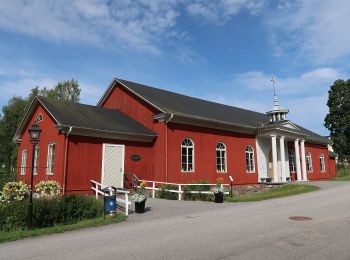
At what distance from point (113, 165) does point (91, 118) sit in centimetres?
302

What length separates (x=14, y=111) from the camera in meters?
49.0

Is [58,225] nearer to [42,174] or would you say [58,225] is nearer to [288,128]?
[42,174]

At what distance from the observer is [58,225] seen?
38.9 feet

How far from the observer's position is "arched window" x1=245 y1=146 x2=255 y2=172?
26875 mm

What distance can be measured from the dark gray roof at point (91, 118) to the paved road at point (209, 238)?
24.5 feet

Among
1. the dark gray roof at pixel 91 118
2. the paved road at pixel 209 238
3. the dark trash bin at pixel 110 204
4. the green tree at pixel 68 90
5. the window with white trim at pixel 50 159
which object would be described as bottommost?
the paved road at pixel 209 238

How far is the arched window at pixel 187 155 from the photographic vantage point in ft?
73.5

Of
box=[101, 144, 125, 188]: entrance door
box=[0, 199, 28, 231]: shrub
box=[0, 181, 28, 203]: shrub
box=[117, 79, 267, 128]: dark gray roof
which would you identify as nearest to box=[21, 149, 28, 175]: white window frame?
box=[101, 144, 125, 188]: entrance door

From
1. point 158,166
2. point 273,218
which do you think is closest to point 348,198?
point 273,218

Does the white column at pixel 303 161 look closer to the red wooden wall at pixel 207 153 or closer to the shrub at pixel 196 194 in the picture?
the red wooden wall at pixel 207 153

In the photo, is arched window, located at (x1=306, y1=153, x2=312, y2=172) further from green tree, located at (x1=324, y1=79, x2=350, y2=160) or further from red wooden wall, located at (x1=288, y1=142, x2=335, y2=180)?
green tree, located at (x1=324, y1=79, x2=350, y2=160)

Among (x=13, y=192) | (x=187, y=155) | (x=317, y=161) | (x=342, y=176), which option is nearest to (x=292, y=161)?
(x=317, y=161)

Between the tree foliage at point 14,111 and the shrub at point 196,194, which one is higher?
the tree foliage at point 14,111

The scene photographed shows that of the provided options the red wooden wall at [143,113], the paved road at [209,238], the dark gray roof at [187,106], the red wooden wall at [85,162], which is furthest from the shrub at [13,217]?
the dark gray roof at [187,106]
